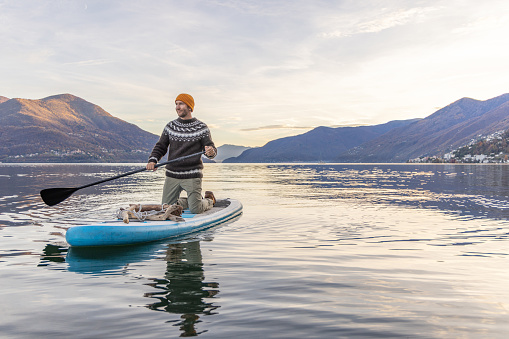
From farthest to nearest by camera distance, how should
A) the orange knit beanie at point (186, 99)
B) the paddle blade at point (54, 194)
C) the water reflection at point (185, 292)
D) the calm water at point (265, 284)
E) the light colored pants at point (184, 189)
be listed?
the light colored pants at point (184, 189) < the paddle blade at point (54, 194) < the orange knit beanie at point (186, 99) < the water reflection at point (185, 292) < the calm water at point (265, 284)

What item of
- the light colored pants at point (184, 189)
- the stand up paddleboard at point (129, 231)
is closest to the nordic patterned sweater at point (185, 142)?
Answer: the light colored pants at point (184, 189)

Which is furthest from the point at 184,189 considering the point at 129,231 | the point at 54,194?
the point at 54,194

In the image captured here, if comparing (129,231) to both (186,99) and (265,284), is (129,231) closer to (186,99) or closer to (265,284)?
(186,99)

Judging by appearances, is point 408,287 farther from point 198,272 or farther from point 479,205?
point 479,205

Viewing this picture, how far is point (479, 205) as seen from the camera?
19594 millimetres

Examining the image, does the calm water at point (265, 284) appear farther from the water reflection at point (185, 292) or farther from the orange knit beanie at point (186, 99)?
the orange knit beanie at point (186, 99)

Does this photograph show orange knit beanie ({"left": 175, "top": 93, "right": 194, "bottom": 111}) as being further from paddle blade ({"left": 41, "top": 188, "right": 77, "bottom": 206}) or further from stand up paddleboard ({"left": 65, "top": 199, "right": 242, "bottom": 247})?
paddle blade ({"left": 41, "top": 188, "right": 77, "bottom": 206})

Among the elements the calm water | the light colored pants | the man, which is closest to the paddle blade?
the calm water

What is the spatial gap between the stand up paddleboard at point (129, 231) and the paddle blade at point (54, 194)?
8.35ft

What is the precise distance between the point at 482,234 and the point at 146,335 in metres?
11.2

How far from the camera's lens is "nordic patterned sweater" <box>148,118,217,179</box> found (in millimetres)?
12062

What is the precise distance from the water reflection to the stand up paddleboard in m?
1.64

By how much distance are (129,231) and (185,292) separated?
444cm

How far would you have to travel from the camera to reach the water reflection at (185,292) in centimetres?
512
